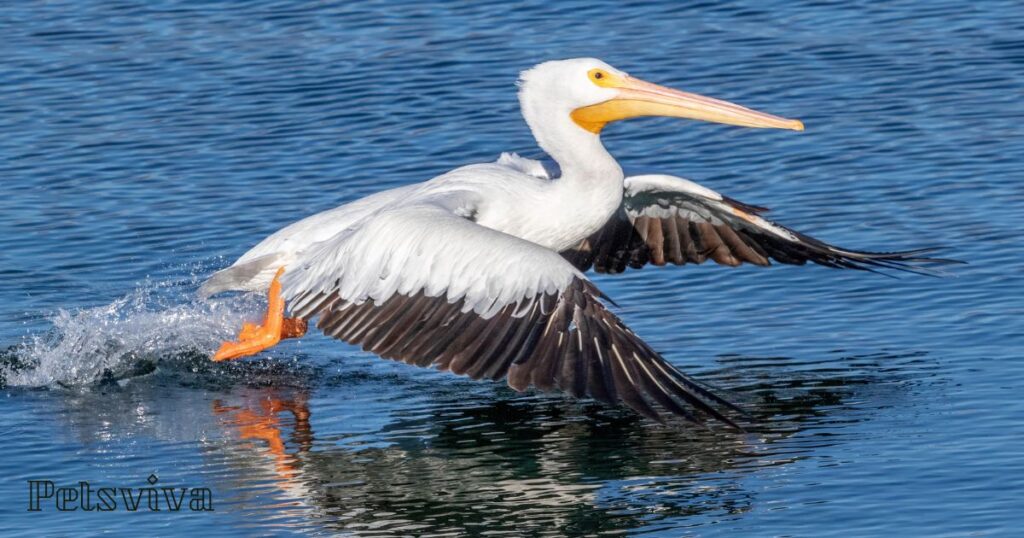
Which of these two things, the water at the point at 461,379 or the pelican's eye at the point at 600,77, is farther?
the pelican's eye at the point at 600,77

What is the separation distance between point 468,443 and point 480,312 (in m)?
0.89

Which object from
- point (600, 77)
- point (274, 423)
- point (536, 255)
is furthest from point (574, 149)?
point (274, 423)

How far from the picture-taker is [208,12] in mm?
15977

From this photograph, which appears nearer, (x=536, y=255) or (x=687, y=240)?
(x=536, y=255)

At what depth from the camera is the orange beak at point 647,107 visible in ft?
25.5

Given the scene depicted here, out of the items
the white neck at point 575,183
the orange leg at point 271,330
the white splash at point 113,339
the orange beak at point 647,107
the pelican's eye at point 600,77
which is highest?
the pelican's eye at point 600,77

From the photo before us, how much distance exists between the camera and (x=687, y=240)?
9094 millimetres

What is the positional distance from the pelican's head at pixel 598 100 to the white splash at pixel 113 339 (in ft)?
6.89

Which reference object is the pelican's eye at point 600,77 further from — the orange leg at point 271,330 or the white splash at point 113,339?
the white splash at point 113,339

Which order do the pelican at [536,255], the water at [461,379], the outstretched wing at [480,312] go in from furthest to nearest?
the water at [461,379] < the pelican at [536,255] < the outstretched wing at [480,312]

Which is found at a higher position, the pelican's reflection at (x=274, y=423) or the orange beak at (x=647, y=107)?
the orange beak at (x=647, y=107)

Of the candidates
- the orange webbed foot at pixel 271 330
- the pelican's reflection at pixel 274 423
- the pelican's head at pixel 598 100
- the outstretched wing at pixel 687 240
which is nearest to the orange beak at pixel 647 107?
the pelican's head at pixel 598 100

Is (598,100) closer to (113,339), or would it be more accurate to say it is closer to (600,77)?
(600,77)

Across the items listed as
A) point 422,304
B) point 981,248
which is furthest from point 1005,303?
point 422,304
